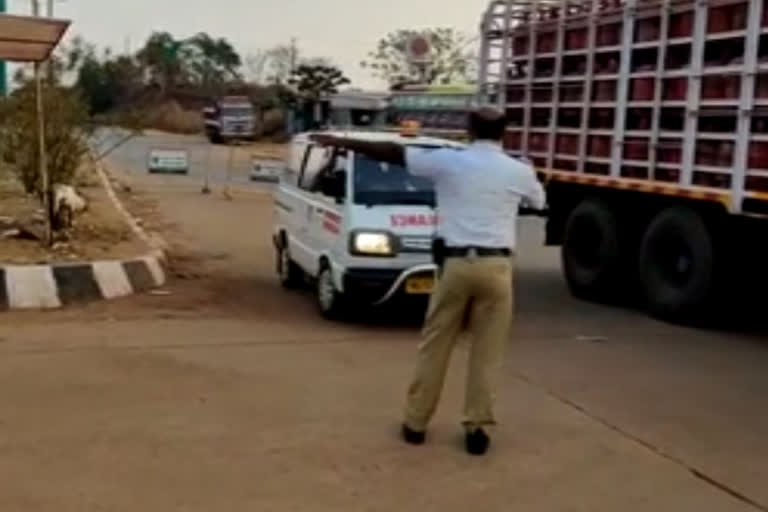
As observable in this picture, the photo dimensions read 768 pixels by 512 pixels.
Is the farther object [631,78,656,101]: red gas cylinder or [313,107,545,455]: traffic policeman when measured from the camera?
[631,78,656,101]: red gas cylinder

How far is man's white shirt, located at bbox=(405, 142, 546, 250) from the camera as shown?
5.79m

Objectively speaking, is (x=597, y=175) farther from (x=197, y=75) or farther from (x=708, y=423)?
(x=197, y=75)

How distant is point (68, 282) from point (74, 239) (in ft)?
7.22

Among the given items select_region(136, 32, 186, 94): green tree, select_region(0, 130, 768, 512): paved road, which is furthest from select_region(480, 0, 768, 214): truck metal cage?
select_region(136, 32, 186, 94): green tree

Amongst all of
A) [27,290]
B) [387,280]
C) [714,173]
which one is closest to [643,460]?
[387,280]

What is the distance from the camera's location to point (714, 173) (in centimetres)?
949

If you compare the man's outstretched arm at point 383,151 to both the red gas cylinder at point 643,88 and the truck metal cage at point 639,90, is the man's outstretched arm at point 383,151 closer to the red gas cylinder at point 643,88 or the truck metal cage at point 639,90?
the truck metal cage at point 639,90

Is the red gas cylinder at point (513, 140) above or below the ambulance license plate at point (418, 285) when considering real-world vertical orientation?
above

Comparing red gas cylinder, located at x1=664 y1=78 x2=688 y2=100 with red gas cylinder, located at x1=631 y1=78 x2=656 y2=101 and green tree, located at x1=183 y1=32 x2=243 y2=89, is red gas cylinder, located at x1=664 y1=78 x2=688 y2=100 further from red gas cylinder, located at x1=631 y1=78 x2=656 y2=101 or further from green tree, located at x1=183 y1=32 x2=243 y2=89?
green tree, located at x1=183 y1=32 x2=243 y2=89

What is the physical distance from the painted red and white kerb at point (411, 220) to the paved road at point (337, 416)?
0.84 meters

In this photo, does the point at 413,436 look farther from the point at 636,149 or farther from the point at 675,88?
the point at 636,149

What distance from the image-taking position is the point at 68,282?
985 centimetres

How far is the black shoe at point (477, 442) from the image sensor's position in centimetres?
578

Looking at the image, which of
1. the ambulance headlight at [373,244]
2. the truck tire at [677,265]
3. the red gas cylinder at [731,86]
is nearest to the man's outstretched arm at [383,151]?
the ambulance headlight at [373,244]
